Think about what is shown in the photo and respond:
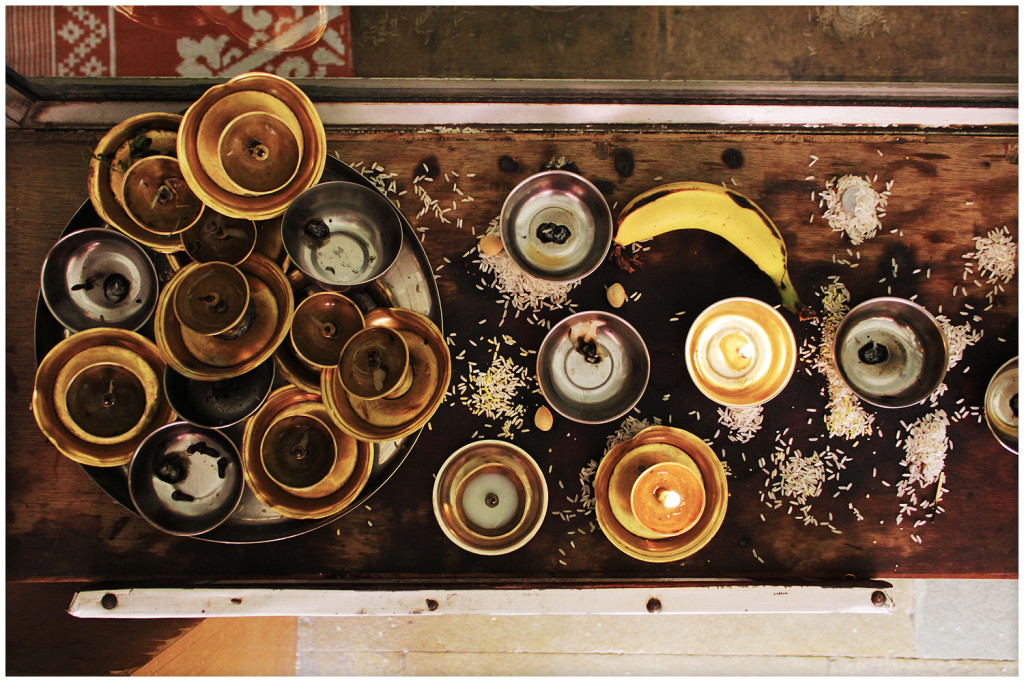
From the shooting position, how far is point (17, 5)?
10.0 ft

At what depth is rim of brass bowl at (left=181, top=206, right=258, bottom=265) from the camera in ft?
6.08

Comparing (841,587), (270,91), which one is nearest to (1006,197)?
(841,587)

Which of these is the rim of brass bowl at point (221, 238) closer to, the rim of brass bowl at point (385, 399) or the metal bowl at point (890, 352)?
the rim of brass bowl at point (385, 399)

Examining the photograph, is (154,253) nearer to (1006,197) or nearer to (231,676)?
(231,676)

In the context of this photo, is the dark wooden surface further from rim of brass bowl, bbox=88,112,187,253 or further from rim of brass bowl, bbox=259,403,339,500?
rim of brass bowl, bbox=88,112,187,253

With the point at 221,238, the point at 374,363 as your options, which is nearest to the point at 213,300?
the point at 221,238

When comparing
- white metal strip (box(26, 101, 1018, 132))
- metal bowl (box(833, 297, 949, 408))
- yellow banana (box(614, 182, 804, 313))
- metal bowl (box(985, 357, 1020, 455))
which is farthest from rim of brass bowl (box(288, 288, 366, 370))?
metal bowl (box(985, 357, 1020, 455))

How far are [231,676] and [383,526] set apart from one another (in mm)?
1391

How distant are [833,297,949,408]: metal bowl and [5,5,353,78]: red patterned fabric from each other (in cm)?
282

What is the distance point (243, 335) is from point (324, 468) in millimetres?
516

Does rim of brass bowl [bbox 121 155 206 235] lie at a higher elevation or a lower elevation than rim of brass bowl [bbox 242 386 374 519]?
higher

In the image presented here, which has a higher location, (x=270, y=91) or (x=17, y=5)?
(x=17, y=5)

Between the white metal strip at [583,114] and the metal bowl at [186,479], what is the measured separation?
1247mm

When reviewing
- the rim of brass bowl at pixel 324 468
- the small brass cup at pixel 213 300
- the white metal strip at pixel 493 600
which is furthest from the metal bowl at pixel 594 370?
the small brass cup at pixel 213 300
